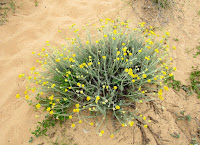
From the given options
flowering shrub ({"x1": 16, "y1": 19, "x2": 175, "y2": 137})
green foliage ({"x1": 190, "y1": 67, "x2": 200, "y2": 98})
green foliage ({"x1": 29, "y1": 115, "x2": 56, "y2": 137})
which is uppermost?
flowering shrub ({"x1": 16, "y1": 19, "x2": 175, "y2": 137})

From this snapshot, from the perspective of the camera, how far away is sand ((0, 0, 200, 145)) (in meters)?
2.10

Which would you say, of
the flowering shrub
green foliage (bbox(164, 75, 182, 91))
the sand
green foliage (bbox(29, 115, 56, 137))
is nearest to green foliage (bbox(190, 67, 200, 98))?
the sand

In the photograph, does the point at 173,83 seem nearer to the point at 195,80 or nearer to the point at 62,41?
the point at 195,80

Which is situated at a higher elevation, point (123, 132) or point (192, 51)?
point (192, 51)

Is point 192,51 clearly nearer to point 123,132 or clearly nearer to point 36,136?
point 123,132

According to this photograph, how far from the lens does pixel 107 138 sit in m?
2.06

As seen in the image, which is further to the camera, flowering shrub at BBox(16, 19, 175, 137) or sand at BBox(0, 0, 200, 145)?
sand at BBox(0, 0, 200, 145)

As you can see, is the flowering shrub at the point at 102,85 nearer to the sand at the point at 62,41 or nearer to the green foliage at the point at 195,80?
the sand at the point at 62,41

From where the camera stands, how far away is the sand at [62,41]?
2.10 metres

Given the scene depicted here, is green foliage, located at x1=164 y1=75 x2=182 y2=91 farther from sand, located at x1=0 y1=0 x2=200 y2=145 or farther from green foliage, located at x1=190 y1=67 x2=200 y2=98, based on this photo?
green foliage, located at x1=190 y1=67 x2=200 y2=98

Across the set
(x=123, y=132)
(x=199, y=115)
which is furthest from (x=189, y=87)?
(x=123, y=132)

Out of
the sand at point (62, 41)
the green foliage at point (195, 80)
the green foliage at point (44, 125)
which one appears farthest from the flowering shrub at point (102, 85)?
the green foliage at point (195, 80)

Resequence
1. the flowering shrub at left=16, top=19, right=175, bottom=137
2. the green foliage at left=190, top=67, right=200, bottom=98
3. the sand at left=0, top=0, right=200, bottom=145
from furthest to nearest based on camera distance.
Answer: the green foliage at left=190, top=67, right=200, bottom=98 < the sand at left=0, top=0, right=200, bottom=145 < the flowering shrub at left=16, top=19, right=175, bottom=137

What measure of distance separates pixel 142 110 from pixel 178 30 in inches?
98.1
